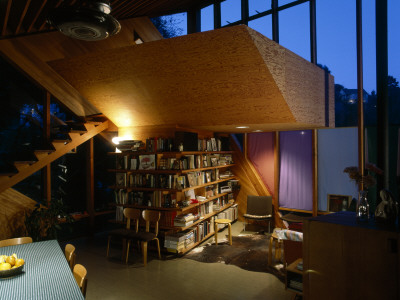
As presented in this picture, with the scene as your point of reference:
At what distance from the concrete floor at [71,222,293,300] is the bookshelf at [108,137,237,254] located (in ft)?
1.99

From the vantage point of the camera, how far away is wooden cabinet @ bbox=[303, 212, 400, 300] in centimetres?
212

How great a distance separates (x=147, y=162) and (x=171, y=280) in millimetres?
2269

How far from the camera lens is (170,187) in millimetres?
5453

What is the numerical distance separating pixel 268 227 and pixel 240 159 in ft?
6.30

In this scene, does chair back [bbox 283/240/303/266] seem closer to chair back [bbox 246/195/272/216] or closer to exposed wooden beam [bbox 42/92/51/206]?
chair back [bbox 246/195/272/216]

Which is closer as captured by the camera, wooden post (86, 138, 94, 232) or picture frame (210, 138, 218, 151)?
wooden post (86, 138, 94, 232)

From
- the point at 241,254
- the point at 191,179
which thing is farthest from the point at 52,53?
the point at 241,254

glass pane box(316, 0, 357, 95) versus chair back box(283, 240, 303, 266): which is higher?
glass pane box(316, 0, 357, 95)

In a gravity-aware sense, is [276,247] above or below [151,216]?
below

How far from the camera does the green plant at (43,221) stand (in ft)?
16.9

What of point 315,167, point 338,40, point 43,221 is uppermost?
point 338,40

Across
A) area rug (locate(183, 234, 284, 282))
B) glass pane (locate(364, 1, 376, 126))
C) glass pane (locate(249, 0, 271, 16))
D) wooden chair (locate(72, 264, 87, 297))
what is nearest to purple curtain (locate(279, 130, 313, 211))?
area rug (locate(183, 234, 284, 282))

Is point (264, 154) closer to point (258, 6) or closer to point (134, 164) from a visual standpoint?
point (134, 164)

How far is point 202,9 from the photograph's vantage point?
793cm
